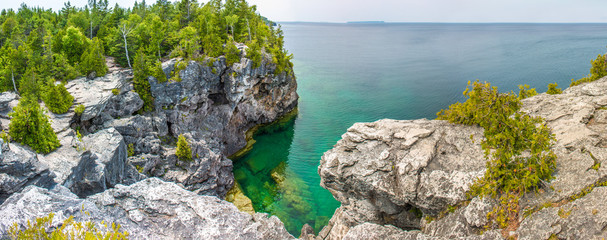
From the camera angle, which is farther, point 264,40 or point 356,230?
point 264,40

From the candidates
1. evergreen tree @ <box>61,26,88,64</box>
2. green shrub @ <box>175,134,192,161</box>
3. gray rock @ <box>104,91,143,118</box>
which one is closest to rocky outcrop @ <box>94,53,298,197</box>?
gray rock @ <box>104,91,143,118</box>

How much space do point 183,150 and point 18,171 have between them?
17791 millimetres

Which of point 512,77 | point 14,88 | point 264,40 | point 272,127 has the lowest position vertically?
point 272,127

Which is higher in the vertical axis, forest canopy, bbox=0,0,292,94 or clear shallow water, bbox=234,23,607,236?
forest canopy, bbox=0,0,292,94

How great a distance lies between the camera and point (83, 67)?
4256cm

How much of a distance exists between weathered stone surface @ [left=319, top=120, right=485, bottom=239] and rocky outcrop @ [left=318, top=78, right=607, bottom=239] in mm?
52

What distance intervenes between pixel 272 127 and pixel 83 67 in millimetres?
30562

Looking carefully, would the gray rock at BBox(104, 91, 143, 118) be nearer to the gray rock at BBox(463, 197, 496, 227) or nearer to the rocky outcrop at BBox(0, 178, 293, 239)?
the rocky outcrop at BBox(0, 178, 293, 239)

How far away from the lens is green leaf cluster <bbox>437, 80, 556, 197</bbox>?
573 inches

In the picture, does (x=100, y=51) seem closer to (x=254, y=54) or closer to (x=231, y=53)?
(x=231, y=53)

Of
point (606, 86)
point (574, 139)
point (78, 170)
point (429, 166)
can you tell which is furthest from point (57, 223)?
point (606, 86)

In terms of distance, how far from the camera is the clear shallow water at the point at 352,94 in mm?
40625

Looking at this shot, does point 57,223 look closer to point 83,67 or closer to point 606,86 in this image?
point 606,86

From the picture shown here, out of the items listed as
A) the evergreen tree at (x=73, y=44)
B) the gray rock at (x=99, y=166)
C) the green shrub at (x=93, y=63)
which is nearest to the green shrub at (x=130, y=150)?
the gray rock at (x=99, y=166)
